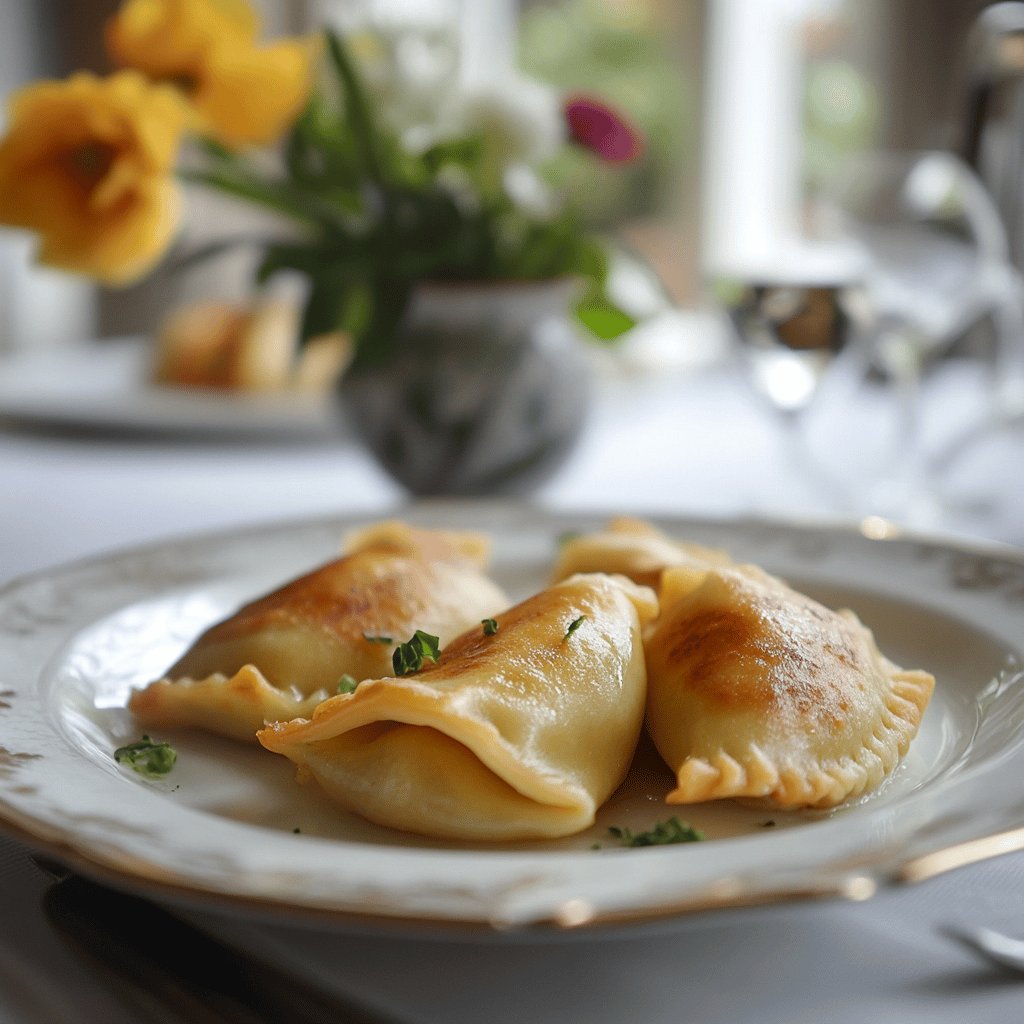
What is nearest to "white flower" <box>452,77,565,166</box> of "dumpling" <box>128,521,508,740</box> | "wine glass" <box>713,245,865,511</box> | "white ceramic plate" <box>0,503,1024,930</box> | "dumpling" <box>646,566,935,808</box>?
"wine glass" <box>713,245,865,511</box>

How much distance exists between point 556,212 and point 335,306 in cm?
42

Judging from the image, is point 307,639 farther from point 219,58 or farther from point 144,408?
point 144,408

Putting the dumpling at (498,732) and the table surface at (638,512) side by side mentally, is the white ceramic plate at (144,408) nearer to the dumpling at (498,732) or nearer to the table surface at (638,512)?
the table surface at (638,512)

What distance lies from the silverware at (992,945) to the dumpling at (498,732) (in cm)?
26

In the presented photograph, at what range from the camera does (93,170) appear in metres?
1.87

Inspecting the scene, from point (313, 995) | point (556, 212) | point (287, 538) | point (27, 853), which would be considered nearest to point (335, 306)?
point (556, 212)

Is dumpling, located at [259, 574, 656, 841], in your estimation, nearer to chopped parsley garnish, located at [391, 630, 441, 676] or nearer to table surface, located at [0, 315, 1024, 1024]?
chopped parsley garnish, located at [391, 630, 441, 676]

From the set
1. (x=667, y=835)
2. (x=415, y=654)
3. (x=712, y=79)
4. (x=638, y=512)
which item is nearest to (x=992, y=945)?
(x=667, y=835)

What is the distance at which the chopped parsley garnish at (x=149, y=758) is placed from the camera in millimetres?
1046

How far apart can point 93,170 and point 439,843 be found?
1338 mm

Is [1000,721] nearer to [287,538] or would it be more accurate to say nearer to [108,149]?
[287,538]

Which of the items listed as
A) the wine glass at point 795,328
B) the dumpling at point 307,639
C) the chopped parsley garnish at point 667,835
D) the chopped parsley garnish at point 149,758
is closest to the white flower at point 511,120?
the wine glass at point 795,328

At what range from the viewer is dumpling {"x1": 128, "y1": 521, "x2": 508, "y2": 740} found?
1121mm

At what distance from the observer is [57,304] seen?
5.10m
